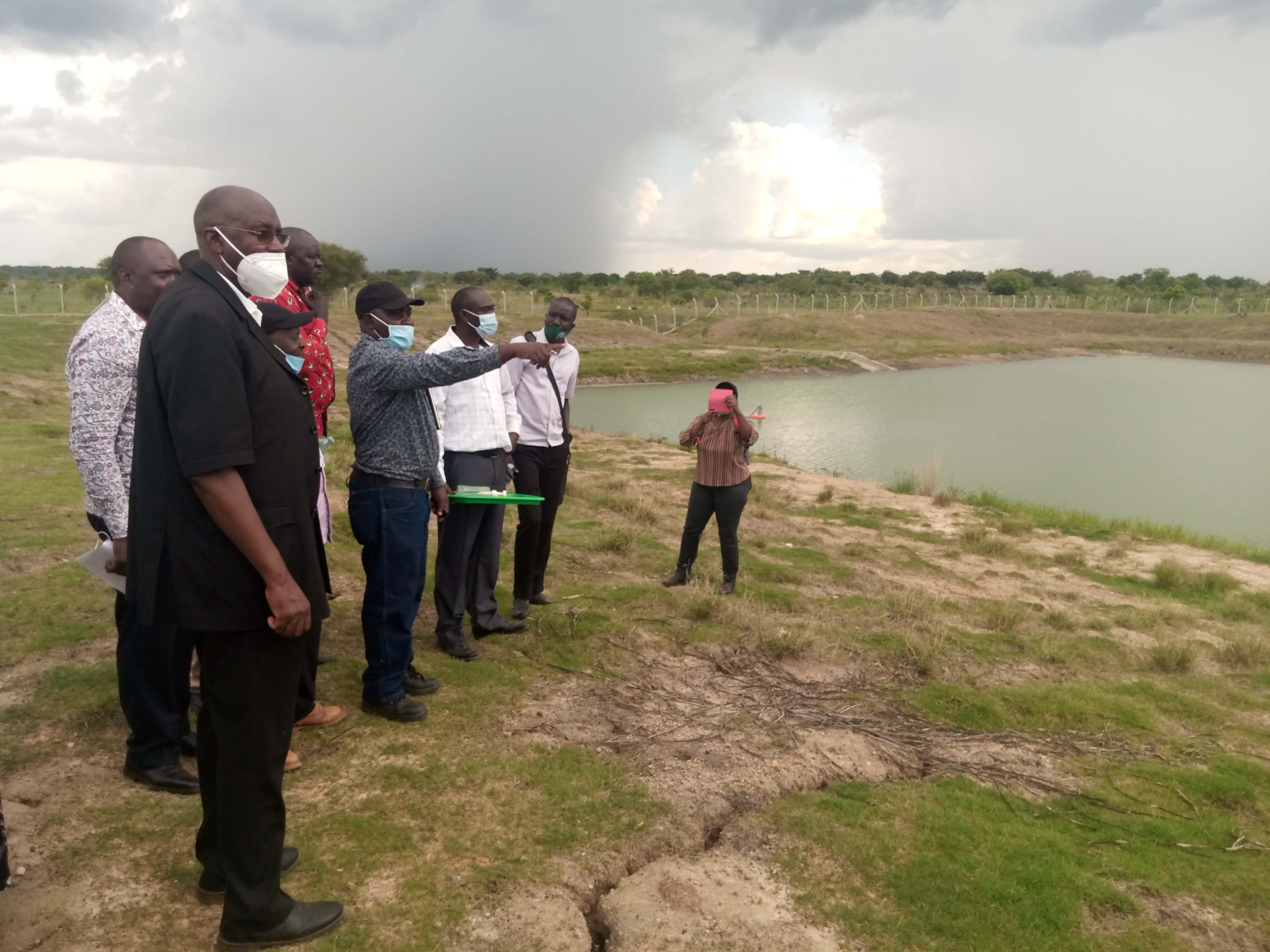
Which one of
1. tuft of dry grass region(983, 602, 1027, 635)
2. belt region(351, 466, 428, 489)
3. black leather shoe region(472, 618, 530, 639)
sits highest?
belt region(351, 466, 428, 489)

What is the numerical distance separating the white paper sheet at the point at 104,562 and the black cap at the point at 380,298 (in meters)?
1.30

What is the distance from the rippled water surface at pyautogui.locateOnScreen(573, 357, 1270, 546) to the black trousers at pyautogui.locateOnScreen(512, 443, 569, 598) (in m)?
10.9

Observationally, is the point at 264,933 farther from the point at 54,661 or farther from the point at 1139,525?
the point at 1139,525

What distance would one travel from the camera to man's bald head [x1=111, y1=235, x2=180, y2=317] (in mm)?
3129

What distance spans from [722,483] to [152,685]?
3940 mm

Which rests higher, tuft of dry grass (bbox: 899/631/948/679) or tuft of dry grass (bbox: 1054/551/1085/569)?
tuft of dry grass (bbox: 899/631/948/679)

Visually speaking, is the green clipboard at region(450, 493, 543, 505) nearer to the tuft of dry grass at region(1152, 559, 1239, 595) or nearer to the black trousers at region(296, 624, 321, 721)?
the black trousers at region(296, 624, 321, 721)

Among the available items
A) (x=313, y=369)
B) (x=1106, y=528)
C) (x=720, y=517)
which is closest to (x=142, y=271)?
(x=313, y=369)

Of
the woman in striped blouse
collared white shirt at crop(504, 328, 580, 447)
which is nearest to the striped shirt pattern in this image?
the woman in striped blouse

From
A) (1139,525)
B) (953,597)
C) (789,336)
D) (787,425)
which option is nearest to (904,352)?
(789,336)

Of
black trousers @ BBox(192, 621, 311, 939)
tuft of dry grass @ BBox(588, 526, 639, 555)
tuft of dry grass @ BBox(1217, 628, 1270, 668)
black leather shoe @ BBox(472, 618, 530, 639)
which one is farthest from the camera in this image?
tuft of dry grass @ BBox(588, 526, 639, 555)

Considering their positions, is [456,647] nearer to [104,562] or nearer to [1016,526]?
[104,562]

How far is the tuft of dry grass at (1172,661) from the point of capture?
559cm

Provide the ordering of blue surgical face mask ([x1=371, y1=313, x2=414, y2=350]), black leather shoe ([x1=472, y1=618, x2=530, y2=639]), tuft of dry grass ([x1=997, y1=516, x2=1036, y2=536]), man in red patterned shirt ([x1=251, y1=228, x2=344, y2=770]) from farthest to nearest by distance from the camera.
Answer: tuft of dry grass ([x1=997, y1=516, x2=1036, y2=536]) → black leather shoe ([x1=472, y1=618, x2=530, y2=639]) → blue surgical face mask ([x1=371, y1=313, x2=414, y2=350]) → man in red patterned shirt ([x1=251, y1=228, x2=344, y2=770])
